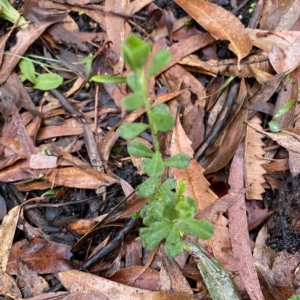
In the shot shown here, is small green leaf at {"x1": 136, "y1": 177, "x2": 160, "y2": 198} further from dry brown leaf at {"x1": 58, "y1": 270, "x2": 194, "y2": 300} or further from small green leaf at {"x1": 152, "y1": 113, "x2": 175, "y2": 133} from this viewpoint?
dry brown leaf at {"x1": 58, "y1": 270, "x2": 194, "y2": 300}

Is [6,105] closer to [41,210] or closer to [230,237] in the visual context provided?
[41,210]

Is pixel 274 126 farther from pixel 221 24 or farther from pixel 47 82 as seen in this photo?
pixel 47 82

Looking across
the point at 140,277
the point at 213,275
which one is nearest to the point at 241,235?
the point at 213,275

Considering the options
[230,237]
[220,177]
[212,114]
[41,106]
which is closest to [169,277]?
[230,237]

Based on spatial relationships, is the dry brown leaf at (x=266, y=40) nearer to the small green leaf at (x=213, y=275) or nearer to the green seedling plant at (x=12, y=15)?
the small green leaf at (x=213, y=275)

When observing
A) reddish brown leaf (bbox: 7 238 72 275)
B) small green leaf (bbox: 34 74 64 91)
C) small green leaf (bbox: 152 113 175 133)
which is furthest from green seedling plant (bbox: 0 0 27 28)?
small green leaf (bbox: 152 113 175 133)

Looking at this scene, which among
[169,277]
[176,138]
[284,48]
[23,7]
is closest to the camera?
[169,277]
